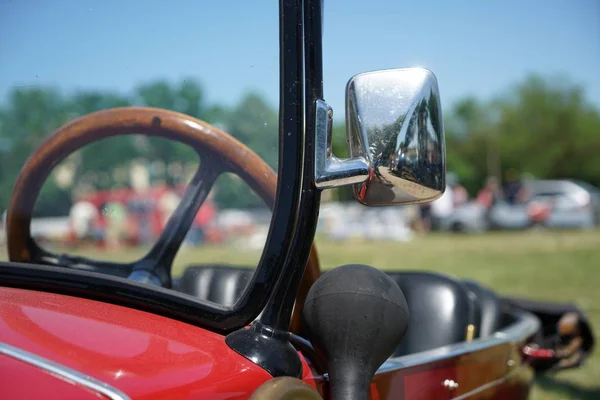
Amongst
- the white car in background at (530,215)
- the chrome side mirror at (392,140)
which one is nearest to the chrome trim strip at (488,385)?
the chrome side mirror at (392,140)

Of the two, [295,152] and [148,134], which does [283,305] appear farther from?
[148,134]

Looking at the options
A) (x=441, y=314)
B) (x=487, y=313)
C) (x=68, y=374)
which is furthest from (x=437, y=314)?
(x=68, y=374)

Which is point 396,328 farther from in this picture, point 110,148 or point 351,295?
point 110,148

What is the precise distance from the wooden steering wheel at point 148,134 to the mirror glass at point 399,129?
0.35m

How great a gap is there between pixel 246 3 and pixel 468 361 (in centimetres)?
99

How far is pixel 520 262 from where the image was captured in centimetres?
1052

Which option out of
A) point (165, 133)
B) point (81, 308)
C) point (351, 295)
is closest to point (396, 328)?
point (351, 295)

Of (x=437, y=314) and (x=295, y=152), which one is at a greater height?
(x=295, y=152)

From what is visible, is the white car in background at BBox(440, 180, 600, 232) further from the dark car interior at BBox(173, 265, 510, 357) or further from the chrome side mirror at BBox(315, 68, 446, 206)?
the chrome side mirror at BBox(315, 68, 446, 206)

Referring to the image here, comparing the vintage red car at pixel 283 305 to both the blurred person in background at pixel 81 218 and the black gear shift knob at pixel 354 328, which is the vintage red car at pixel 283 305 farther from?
the blurred person in background at pixel 81 218

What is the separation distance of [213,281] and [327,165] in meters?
0.47

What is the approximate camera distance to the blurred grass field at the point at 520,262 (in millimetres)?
2210

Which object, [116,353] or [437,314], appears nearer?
[116,353]

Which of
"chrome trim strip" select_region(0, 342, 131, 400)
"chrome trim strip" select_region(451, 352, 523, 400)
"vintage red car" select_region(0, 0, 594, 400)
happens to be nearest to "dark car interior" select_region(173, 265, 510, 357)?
"chrome trim strip" select_region(451, 352, 523, 400)
